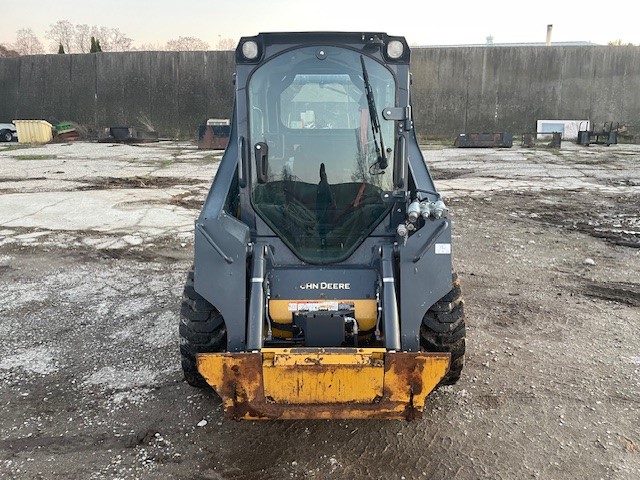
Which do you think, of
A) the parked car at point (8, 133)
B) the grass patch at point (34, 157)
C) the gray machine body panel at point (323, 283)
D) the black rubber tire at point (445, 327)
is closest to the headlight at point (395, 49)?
the gray machine body panel at point (323, 283)

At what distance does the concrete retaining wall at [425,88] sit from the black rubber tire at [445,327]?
24571mm

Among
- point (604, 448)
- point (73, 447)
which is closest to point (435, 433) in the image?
point (604, 448)

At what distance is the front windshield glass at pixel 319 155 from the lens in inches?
148

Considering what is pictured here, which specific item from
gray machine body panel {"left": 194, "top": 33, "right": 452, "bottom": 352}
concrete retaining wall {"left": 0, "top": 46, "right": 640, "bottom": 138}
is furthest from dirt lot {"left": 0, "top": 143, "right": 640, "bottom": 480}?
concrete retaining wall {"left": 0, "top": 46, "right": 640, "bottom": 138}

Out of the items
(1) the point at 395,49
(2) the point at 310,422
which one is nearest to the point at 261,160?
(1) the point at 395,49

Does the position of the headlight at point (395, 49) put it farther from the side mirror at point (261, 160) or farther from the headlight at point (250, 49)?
the side mirror at point (261, 160)

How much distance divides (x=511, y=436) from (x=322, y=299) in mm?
1389

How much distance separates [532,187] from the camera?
12.4 meters

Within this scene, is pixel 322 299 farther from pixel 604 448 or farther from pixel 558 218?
pixel 558 218

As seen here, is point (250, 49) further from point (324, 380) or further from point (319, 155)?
point (324, 380)

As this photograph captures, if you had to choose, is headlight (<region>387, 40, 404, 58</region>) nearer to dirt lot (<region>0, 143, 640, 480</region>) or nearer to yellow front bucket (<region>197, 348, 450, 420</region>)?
yellow front bucket (<region>197, 348, 450, 420</region>)

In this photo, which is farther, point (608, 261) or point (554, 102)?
point (554, 102)

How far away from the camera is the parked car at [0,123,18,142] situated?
2561 cm

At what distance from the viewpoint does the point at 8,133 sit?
84.2 ft
